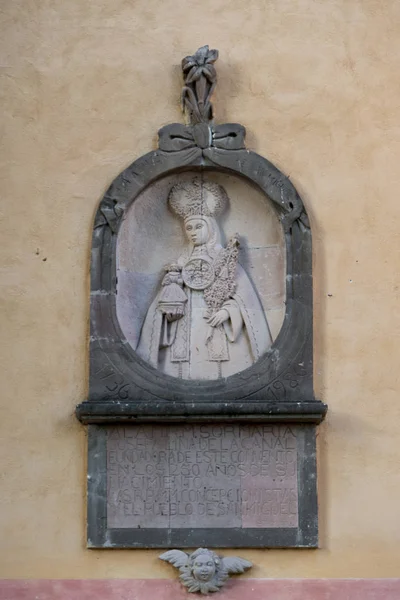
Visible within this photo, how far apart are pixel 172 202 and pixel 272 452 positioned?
172 cm

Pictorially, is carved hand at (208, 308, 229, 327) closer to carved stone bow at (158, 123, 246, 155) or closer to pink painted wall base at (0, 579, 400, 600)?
carved stone bow at (158, 123, 246, 155)

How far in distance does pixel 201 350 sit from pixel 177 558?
1.30 m

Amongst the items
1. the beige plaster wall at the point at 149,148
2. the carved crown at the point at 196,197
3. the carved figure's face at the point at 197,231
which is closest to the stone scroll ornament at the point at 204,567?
the beige plaster wall at the point at 149,148

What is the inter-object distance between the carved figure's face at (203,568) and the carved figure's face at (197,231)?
6.47 feet

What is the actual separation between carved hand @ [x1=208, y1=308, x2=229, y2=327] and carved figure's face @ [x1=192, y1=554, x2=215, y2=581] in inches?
57.1

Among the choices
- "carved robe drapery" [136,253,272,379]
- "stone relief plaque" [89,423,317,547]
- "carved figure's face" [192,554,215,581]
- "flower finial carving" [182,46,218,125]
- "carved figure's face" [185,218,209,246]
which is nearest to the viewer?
"carved figure's face" [192,554,215,581]

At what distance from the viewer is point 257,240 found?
473 inches

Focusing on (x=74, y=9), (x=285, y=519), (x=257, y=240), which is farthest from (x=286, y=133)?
(x=285, y=519)

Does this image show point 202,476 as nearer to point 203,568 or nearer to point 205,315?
point 203,568

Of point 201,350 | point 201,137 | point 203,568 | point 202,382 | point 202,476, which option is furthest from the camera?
point 201,137

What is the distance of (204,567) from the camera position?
1115 centimetres

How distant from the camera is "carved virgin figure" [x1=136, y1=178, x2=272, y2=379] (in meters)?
11.8

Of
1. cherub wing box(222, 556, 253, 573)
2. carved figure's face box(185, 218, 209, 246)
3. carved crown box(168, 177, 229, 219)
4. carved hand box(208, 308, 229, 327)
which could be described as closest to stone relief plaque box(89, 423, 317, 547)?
cherub wing box(222, 556, 253, 573)

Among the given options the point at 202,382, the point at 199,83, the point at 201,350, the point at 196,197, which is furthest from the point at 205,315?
the point at 199,83
